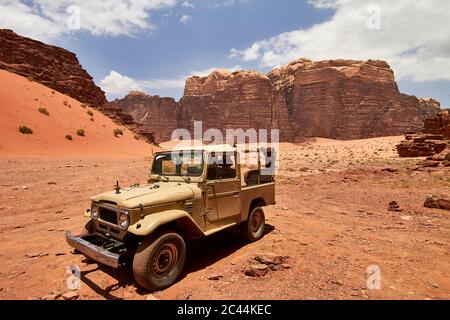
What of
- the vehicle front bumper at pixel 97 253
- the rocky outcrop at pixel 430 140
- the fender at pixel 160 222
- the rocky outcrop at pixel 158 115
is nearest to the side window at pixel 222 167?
the fender at pixel 160 222

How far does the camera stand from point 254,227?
275 inches

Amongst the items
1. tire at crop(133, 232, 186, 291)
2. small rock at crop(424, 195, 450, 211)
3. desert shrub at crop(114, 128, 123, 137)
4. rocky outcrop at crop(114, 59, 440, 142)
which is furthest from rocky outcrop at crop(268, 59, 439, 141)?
tire at crop(133, 232, 186, 291)

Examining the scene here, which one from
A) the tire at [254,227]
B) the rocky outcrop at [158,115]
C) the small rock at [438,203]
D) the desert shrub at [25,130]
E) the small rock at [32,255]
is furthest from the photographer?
the rocky outcrop at [158,115]

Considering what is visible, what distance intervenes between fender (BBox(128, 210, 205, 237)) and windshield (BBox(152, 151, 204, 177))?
3.28 feet

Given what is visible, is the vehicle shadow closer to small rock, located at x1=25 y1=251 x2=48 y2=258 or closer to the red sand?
small rock, located at x1=25 y1=251 x2=48 y2=258

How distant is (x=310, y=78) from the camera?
92062mm

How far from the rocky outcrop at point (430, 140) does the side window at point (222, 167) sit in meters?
27.4

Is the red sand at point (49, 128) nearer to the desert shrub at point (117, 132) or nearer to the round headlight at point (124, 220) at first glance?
the desert shrub at point (117, 132)

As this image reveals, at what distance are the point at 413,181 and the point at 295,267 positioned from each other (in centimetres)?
1235

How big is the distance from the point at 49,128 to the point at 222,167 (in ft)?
90.7

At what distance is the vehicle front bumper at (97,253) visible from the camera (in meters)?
4.02

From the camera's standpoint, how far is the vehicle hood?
14.8 ft

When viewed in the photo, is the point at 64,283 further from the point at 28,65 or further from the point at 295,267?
the point at 28,65
